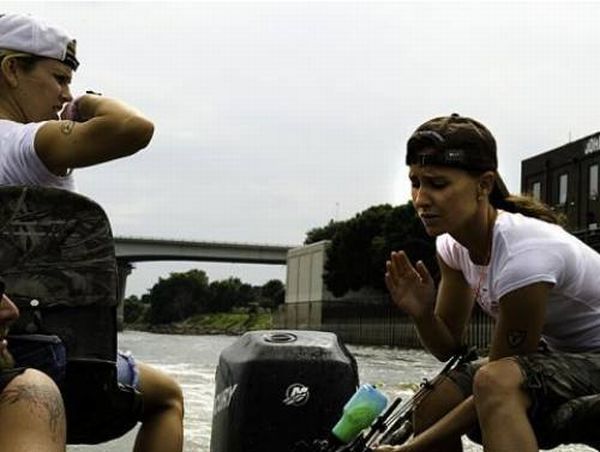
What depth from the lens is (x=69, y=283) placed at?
2.52 meters

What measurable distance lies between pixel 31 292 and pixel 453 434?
1.60m

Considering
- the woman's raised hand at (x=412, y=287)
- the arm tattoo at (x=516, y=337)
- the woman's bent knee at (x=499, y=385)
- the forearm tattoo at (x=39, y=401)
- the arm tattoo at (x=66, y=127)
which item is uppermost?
the arm tattoo at (x=66, y=127)

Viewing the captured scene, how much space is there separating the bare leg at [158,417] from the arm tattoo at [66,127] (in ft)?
2.79

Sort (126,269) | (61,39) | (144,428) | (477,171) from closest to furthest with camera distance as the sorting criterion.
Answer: (61,39)
(144,428)
(477,171)
(126,269)

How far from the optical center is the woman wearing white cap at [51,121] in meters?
2.49

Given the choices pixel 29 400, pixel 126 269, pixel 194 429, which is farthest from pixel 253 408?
pixel 126 269

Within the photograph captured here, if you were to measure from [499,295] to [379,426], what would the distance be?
2.51 ft

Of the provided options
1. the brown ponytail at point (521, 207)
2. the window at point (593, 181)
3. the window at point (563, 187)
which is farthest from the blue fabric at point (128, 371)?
the window at point (563, 187)

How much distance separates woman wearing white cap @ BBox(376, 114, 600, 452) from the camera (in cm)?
304

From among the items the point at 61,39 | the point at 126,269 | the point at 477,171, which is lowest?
the point at 126,269

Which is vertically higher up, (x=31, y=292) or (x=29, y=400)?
(x=31, y=292)

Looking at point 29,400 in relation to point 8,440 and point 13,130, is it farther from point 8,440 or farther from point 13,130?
point 13,130

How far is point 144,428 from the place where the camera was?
3021 millimetres

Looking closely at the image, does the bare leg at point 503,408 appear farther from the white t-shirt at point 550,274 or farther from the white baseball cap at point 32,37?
the white baseball cap at point 32,37
